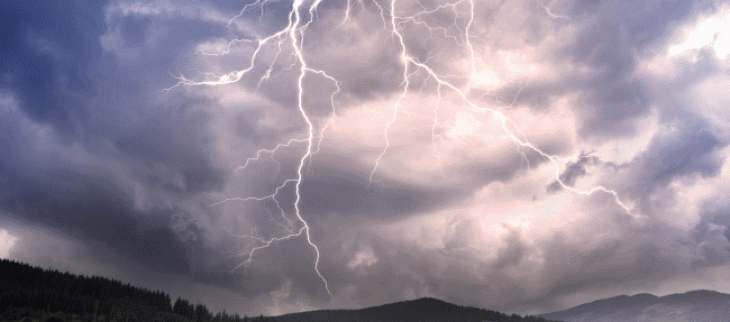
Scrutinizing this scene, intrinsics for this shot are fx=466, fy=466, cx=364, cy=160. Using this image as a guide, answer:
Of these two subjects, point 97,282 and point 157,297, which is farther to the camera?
point 157,297

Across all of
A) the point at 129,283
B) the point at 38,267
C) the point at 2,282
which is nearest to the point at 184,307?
the point at 129,283

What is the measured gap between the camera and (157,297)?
377ft

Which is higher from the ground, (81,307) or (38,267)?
(38,267)

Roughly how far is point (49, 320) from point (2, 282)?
29763 mm

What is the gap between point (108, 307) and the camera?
92.6m

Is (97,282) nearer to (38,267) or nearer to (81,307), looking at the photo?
(38,267)

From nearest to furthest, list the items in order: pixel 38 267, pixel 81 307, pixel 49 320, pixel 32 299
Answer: pixel 49 320
pixel 32 299
pixel 81 307
pixel 38 267

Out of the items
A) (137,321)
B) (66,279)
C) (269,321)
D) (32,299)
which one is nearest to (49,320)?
(32,299)

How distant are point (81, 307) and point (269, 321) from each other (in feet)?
159

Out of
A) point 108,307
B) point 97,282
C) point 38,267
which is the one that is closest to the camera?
point 108,307

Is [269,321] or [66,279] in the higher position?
[66,279]

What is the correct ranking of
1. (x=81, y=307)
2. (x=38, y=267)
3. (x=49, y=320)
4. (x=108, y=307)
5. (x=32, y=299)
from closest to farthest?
(x=49, y=320) → (x=32, y=299) → (x=81, y=307) → (x=108, y=307) → (x=38, y=267)

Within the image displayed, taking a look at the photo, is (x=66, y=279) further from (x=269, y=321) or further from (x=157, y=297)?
(x=269, y=321)

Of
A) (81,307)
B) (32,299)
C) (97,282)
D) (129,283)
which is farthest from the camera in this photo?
(129,283)
